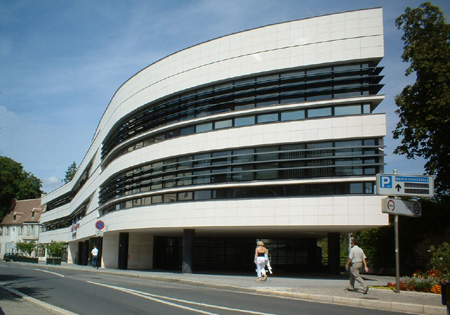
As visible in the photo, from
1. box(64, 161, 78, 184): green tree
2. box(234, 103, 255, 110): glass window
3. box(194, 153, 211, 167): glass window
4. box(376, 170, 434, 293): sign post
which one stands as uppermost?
box(64, 161, 78, 184): green tree

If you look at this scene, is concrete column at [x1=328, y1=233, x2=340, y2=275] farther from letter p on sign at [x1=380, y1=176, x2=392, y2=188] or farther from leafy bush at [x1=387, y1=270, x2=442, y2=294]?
letter p on sign at [x1=380, y1=176, x2=392, y2=188]

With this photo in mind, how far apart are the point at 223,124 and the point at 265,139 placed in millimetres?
3253

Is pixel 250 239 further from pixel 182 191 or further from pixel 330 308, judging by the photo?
pixel 330 308

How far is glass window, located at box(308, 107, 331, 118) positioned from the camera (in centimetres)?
2267

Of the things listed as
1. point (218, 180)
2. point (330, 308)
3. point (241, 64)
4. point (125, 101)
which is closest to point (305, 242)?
point (218, 180)

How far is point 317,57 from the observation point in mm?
22984

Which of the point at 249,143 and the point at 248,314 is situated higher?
the point at 249,143

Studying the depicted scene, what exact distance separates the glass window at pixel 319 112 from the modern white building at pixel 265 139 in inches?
1.9

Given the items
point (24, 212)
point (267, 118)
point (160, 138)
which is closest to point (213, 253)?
point (160, 138)

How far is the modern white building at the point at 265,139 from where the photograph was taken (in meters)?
21.8

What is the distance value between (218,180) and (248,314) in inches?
613

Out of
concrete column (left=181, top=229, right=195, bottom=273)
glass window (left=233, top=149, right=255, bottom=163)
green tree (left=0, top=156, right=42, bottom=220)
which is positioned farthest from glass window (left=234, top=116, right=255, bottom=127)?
green tree (left=0, top=156, right=42, bottom=220)

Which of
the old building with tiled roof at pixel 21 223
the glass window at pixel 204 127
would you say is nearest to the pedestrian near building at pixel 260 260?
the glass window at pixel 204 127

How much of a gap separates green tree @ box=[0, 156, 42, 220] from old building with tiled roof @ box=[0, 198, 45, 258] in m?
1.77
